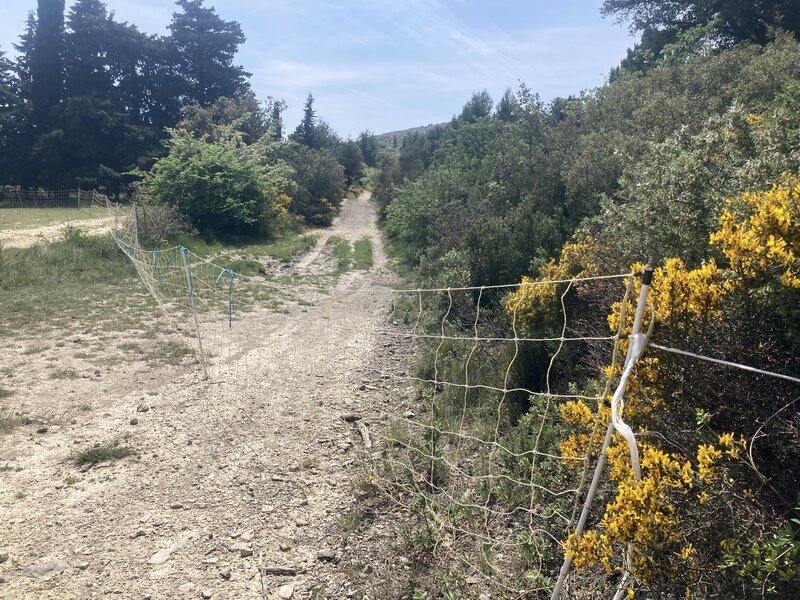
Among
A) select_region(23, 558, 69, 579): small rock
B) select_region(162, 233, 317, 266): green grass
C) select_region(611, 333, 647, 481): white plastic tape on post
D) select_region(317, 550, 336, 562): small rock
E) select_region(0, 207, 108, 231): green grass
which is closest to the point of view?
select_region(611, 333, 647, 481): white plastic tape on post

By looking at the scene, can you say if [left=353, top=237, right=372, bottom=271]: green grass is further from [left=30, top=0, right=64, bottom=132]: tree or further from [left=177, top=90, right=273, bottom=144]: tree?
[left=30, top=0, right=64, bottom=132]: tree

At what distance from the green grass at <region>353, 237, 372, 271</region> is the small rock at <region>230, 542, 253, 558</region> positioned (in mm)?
13598

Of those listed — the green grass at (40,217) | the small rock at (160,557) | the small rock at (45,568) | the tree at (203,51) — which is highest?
the tree at (203,51)

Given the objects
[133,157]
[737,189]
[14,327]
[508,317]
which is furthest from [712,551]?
[133,157]

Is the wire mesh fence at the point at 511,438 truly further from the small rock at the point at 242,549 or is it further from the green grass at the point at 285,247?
the green grass at the point at 285,247

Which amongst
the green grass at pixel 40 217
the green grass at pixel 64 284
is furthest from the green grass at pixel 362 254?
the green grass at pixel 40 217

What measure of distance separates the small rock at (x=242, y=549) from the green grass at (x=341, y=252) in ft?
42.9

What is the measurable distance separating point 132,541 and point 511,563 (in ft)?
8.48

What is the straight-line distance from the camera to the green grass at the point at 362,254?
683 inches

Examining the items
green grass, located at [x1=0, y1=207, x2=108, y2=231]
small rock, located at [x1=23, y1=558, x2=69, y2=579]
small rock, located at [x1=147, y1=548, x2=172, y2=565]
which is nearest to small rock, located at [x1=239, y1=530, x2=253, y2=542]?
small rock, located at [x1=147, y1=548, x2=172, y2=565]

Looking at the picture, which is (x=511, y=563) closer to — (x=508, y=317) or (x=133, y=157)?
(x=508, y=317)

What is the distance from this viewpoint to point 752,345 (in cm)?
250

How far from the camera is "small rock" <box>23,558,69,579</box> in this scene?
311cm

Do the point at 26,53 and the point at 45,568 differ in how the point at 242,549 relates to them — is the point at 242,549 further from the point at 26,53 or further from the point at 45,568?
the point at 26,53
